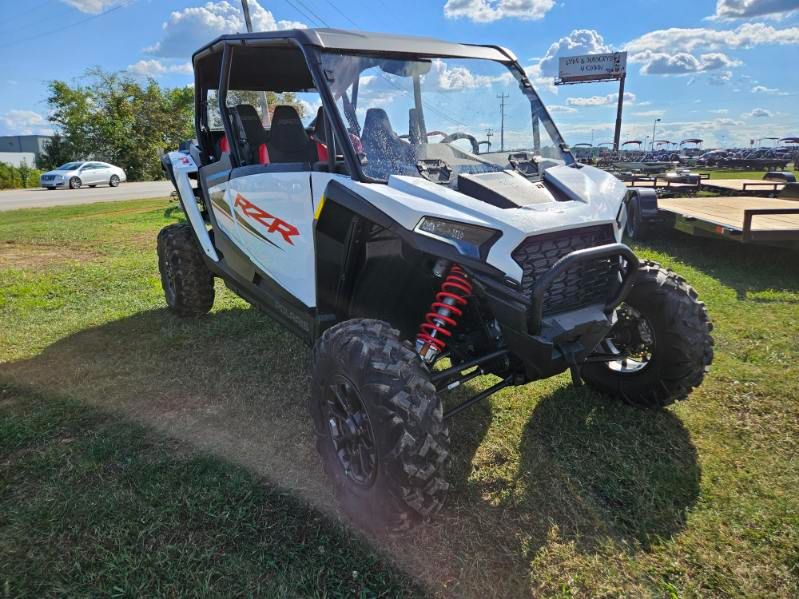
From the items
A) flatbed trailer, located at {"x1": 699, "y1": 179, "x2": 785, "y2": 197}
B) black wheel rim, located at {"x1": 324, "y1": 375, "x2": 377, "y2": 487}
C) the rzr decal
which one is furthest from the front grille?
flatbed trailer, located at {"x1": 699, "y1": 179, "x2": 785, "y2": 197}

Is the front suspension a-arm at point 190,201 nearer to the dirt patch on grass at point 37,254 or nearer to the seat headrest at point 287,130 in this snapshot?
the seat headrest at point 287,130

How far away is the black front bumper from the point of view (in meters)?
2.35

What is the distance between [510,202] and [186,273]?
3694 mm

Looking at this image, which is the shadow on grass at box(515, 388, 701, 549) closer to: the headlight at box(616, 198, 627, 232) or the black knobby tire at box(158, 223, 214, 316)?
the headlight at box(616, 198, 627, 232)

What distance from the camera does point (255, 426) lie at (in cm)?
357

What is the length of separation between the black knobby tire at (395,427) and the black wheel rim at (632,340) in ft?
4.98

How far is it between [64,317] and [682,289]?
18.7 feet

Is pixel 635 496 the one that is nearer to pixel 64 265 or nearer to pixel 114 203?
pixel 64 265

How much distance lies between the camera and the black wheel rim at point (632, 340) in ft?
11.2

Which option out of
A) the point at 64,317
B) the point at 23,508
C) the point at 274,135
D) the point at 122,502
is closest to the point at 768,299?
the point at 274,135

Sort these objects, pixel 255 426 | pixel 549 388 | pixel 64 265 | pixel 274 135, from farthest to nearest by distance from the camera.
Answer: pixel 64 265
pixel 274 135
pixel 549 388
pixel 255 426

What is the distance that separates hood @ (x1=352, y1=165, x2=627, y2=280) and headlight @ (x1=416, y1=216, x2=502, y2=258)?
3 centimetres

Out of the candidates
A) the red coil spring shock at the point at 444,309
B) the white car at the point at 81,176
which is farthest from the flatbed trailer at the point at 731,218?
the white car at the point at 81,176

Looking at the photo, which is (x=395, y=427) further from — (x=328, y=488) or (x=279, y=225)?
(x=279, y=225)
